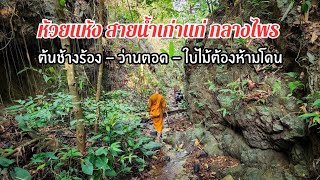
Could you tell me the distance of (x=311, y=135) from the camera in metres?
3.85

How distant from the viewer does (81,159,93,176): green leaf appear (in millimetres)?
3834

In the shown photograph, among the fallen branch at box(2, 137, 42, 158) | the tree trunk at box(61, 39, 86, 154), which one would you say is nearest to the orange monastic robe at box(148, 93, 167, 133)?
the tree trunk at box(61, 39, 86, 154)

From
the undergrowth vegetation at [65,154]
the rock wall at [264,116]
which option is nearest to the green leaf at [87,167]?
the undergrowth vegetation at [65,154]

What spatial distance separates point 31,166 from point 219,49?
5627 mm

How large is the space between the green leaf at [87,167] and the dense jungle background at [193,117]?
20 mm

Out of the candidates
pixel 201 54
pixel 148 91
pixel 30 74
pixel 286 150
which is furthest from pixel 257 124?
pixel 148 91

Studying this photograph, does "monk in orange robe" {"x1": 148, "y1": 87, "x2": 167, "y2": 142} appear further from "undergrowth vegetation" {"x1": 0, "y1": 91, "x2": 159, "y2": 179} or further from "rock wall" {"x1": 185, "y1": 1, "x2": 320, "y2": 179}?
"undergrowth vegetation" {"x1": 0, "y1": 91, "x2": 159, "y2": 179}

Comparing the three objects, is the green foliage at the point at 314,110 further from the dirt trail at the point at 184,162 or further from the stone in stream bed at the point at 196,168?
the stone in stream bed at the point at 196,168

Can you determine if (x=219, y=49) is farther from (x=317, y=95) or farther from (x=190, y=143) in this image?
(x=317, y=95)

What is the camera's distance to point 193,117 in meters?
7.72

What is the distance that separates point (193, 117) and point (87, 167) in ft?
14.7

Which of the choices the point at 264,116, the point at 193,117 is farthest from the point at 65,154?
the point at 193,117

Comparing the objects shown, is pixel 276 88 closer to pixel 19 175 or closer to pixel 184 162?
pixel 184 162

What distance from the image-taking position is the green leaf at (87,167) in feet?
12.6
